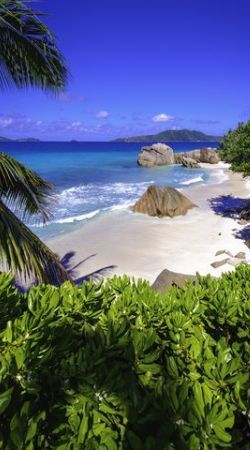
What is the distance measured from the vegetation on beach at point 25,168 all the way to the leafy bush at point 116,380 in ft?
5.40

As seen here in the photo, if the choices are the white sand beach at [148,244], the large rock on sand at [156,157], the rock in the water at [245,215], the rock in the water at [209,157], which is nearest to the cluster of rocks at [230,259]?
the white sand beach at [148,244]

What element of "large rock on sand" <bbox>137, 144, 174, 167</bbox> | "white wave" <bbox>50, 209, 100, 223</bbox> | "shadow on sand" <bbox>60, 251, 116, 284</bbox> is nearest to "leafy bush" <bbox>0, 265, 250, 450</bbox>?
"shadow on sand" <bbox>60, 251, 116, 284</bbox>

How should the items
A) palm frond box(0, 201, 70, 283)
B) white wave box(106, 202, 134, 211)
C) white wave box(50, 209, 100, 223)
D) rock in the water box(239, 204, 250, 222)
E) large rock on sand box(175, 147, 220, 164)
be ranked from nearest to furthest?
palm frond box(0, 201, 70, 283) → rock in the water box(239, 204, 250, 222) → white wave box(50, 209, 100, 223) → white wave box(106, 202, 134, 211) → large rock on sand box(175, 147, 220, 164)

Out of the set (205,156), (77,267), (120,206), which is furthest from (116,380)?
(205,156)

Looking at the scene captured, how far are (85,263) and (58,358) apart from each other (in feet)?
34.1

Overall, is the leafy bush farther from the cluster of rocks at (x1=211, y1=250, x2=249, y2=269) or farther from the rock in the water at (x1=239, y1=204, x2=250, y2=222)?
the rock in the water at (x1=239, y1=204, x2=250, y2=222)

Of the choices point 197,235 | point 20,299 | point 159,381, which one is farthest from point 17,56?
point 197,235

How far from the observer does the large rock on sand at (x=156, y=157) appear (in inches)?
2381

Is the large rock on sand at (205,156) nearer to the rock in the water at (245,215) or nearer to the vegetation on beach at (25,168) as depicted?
the rock in the water at (245,215)

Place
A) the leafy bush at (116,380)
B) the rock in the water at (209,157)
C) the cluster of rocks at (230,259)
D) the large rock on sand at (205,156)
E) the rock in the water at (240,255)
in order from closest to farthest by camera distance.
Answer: the leafy bush at (116,380) < the cluster of rocks at (230,259) < the rock in the water at (240,255) < the rock in the water at (209,157) < the large rock on sand at (205,156)

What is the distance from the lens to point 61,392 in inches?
82.3

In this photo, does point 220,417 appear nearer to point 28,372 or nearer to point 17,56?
point 28,372

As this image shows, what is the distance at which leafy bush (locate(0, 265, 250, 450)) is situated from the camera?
1781 mm

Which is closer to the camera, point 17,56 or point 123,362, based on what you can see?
point 123,362
